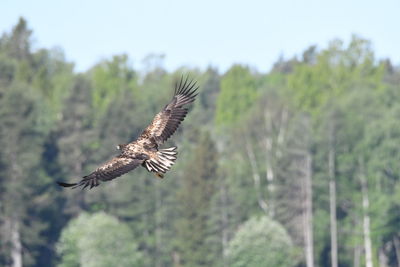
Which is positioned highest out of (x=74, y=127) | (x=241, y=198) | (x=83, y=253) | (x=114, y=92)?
(x=114, y=92)

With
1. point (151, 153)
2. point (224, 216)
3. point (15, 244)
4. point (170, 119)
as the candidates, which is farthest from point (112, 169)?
point (15, 244)

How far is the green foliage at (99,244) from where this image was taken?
217ft

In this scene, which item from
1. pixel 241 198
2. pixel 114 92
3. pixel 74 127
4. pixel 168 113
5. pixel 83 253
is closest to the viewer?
pixel 168 113

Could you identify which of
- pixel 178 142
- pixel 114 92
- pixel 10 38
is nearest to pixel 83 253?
pixel 178 142

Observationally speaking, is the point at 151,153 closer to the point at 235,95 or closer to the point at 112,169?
the point at 112,169

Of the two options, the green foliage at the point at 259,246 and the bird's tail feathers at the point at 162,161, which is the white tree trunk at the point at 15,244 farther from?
the bird's tail feathers at the point at 162,161

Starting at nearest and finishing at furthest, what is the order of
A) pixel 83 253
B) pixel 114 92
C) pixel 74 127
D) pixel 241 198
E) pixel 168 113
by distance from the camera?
1. pixel 168 113
2. pixel 83 253
3. pixel 241 198
4. pixel 74 127
5. pixel 114 92

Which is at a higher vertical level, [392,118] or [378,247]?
[392,118]

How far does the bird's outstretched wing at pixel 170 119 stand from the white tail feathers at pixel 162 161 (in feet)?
5.18

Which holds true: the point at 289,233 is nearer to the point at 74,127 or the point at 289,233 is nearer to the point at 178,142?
the point at 178,142

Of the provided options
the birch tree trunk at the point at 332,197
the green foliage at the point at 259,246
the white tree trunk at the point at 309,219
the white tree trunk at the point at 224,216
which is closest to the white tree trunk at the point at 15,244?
the white tree trunk at the point at 224,216

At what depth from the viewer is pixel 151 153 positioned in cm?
2542

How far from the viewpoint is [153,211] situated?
75.9 m

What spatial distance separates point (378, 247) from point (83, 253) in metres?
18.4
